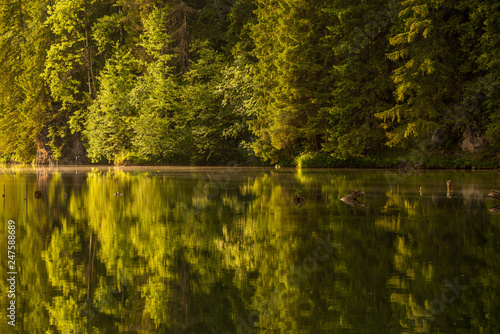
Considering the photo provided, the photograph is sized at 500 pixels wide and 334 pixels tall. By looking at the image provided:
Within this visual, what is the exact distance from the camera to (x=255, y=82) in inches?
2480

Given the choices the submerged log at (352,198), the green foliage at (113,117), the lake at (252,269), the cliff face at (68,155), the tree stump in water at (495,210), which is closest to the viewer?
the lake at (252,269)

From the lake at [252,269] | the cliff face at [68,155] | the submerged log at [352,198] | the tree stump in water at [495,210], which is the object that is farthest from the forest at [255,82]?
the lake at [252,269]

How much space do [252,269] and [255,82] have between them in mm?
52845

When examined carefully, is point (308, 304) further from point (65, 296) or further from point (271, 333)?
point (65, 296)

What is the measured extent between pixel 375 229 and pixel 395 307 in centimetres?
748

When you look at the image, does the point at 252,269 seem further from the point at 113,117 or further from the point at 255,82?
the point at 113,117

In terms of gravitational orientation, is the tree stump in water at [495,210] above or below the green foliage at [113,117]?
below

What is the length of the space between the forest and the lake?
30038mm

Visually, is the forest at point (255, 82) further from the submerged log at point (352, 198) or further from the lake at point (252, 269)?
the lake at point (252, 269)

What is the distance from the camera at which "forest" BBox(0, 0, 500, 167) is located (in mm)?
49750

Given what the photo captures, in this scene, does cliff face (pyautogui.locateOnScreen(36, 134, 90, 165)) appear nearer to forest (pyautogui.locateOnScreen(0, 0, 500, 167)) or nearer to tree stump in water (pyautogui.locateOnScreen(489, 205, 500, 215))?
→ forest (pyautogui.locateOnScreen(0, 0, 500, 167))

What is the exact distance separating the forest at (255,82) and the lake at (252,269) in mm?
30038

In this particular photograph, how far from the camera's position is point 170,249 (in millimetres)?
13008

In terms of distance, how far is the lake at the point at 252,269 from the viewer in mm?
7980
